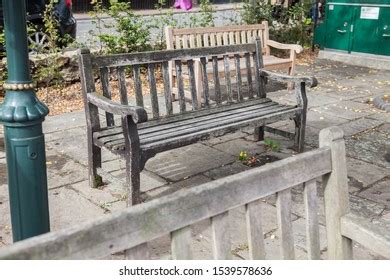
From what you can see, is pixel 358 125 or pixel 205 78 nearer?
pixel 205 78

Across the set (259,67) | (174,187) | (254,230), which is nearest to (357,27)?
(259,67)

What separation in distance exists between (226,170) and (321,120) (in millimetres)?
2128

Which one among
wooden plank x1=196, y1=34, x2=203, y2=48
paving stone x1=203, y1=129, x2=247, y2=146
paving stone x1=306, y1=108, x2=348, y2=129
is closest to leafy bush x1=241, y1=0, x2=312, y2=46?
wooden plank x1=196, y1=34, x2=203, y2=48

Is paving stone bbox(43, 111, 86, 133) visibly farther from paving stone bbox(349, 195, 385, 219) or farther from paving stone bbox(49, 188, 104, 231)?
paving stone bbox(349, 195, 385, 219)

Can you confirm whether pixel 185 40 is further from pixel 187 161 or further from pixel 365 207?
pixel 365 207

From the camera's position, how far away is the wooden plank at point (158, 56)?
3.76m

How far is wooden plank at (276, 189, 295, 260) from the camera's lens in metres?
1.65

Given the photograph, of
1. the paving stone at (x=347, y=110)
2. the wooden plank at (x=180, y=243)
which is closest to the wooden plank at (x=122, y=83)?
the wooden plank at (x=180, y=243)

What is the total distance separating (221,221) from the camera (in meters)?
1.48

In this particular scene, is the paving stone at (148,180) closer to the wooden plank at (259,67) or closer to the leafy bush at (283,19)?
the wooden plank at (259,67)

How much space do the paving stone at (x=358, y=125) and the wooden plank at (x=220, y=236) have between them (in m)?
4.23

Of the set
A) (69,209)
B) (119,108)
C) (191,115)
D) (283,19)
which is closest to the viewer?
(119,108)

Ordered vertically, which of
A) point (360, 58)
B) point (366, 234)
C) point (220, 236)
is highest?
point (220, 236)

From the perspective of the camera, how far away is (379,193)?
3945mm
